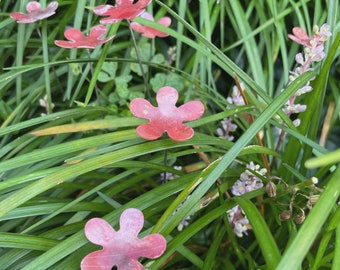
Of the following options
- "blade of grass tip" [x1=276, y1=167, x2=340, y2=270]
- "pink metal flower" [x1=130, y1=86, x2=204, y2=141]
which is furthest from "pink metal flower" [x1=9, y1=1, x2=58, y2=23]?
"blade of grass tip" [x1=276, y1=167, x2=340, y2=270]

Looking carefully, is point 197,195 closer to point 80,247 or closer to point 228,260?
point 80,247

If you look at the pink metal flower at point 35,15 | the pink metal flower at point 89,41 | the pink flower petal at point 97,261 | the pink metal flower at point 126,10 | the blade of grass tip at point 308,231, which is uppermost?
the pink metal flower at point 35,15

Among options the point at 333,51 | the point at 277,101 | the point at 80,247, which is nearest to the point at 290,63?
the point at 333,51

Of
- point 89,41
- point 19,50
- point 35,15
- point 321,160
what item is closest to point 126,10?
point 89,41

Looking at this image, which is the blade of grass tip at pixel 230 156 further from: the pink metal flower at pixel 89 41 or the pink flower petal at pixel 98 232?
the pink metal flower at pixel 89 41

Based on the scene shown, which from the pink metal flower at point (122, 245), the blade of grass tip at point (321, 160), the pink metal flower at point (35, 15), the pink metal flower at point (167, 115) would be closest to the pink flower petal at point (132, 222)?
the pink metal flower at point (122, 245)

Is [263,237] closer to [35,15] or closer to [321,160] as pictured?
[321,160]

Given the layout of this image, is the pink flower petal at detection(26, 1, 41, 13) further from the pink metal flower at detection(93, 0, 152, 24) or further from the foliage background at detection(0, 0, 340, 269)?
the pink metal flower at detection(93, 0, 152, 24)
